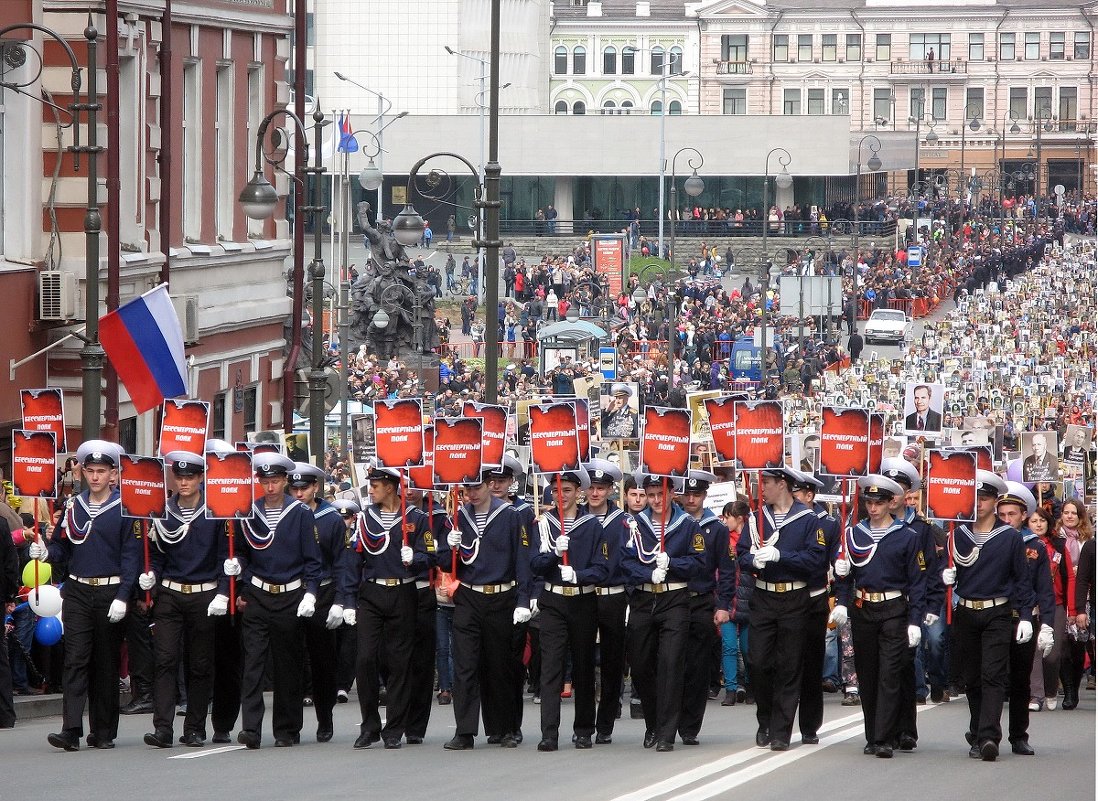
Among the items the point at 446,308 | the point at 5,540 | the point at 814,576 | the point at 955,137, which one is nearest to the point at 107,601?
the point at 5,540

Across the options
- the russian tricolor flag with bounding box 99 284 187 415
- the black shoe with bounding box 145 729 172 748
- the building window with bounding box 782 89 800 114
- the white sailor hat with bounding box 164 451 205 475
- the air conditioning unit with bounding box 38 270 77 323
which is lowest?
the black shoe with bounding box 145 729 172 748

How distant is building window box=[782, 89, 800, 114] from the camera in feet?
Answer: 400

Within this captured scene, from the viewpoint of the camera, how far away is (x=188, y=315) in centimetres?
2478

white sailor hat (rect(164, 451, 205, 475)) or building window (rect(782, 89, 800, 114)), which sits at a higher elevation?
building window (rect(782, 89, 800, 114))

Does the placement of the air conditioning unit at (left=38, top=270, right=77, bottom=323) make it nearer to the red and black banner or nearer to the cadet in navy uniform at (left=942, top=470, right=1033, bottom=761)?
the red and black banner

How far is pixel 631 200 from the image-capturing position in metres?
90.3

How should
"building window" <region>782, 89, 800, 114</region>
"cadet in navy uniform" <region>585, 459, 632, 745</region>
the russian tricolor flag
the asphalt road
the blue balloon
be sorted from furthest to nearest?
"building window" <region>782, 89, 800, 114</region> < the russian tricolor flag < the blue balloon < "cadet in navy uniform" <region>585, 459, 632, 745</region> < the asphalt road

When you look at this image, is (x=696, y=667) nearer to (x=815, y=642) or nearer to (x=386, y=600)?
(x=815, y=642)

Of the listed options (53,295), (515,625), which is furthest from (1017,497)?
(53,295)

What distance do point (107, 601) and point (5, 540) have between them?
1140 mm

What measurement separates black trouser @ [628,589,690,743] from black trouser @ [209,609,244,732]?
1.95m

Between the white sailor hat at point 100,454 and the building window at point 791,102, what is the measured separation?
111m

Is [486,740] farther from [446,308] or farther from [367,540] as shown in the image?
[446,308]

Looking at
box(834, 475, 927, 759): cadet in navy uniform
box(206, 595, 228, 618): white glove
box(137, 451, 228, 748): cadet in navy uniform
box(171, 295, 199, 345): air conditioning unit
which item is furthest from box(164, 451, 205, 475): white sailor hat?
box(171, 295, 199, 345): air conditioning unit
